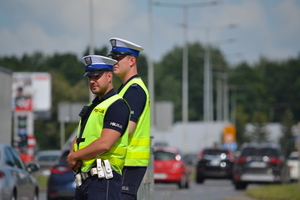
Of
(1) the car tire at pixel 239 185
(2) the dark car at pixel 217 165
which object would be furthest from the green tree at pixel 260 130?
(1) the car tire at pixel 239 185

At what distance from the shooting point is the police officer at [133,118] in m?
8.27

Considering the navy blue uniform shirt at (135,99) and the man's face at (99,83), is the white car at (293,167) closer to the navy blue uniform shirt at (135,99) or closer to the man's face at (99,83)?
the navy blue uniform shirt at (135,99)

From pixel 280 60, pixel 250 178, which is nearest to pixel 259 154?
pixel 250 178

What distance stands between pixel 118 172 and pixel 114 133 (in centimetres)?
33

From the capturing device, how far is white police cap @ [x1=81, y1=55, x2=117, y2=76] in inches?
299

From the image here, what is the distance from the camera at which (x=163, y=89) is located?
151750mm

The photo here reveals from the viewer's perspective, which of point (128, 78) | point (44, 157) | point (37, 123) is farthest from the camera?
point (37, 123)

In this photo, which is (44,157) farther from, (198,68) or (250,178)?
(198,68)

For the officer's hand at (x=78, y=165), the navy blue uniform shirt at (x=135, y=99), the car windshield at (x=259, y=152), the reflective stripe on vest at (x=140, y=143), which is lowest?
the car windshield at (x=259, y=152)

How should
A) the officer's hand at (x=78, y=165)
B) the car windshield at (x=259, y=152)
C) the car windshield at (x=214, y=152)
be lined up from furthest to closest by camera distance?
the car windshield at (x=214, y=152) < the car windshield at (x=259, y=152) < the officer's hand at (x=78, y=165)

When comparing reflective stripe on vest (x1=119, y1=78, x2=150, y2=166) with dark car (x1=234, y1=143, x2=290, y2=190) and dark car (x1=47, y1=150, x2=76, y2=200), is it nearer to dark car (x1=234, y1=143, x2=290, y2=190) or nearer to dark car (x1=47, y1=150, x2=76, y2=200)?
dark car (x1=47, y1=150, x2=76, y2=200)

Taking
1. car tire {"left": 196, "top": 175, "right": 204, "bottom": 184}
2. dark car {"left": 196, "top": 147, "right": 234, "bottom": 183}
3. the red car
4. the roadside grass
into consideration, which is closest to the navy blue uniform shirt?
the roadside grass

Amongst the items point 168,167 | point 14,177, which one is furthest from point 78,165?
point 168,167

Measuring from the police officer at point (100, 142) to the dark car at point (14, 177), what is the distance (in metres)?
6.81
